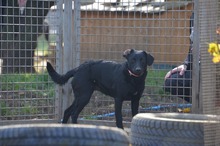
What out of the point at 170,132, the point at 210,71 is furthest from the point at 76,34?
the point at 170,132

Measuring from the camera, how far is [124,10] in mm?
9156

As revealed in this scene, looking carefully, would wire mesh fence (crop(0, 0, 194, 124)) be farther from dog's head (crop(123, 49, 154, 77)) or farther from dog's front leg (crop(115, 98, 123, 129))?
dog's front leg (crop(115, 98, 123, 129))

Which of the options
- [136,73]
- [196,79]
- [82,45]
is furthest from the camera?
[82,45]

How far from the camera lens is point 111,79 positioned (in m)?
8.48

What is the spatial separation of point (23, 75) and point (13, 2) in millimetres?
1098

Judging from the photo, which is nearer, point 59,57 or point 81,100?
point 81,100

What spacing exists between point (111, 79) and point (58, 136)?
522 cm

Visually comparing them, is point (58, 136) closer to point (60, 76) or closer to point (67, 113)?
point (60, 76)

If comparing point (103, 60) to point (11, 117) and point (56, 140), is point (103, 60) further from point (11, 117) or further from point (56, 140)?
point (56, 140)

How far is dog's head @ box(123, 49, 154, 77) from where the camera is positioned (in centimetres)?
822

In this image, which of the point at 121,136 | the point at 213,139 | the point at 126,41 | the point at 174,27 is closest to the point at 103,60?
the point at 126,41

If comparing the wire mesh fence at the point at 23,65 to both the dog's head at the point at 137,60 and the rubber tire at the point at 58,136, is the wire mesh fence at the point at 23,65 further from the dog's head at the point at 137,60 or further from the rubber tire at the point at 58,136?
the rubber tire at the point at 58,136

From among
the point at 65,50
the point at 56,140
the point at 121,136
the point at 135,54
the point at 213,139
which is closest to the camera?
the point at 56,140

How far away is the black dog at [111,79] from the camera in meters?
8.31
